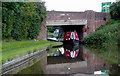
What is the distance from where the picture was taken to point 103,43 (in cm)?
2541

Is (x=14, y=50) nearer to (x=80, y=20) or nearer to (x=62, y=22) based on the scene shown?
(x=62, y=22)

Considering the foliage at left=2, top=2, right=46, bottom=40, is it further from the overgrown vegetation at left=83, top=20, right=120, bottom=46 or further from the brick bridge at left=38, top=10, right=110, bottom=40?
the overgrown vegetation at left=83, top=20, right=120, bottom=46

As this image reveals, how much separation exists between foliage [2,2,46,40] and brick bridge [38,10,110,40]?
2.74 meters

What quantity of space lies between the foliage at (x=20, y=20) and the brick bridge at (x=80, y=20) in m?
2.74

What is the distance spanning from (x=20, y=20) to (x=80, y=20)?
13547 millimetres

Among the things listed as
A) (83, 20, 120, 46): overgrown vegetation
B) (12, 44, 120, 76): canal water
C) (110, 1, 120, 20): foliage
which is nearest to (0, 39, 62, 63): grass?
(12, 44, 120, 76): canal water

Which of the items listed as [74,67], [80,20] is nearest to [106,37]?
[80,20]

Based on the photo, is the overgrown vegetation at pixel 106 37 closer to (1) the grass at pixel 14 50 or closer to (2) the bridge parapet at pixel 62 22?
(2) the bridge parapet at pixel 62 22

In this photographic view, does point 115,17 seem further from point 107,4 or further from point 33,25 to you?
point 33,25

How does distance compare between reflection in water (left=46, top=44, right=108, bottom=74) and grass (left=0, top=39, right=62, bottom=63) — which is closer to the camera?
Result: reflection in water (left=46, top=44, right=108, bottom=74)

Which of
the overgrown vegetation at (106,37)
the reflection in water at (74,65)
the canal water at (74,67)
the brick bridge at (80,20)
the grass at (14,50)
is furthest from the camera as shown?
the brick bridge at (80,20)

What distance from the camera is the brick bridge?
28.4 metres

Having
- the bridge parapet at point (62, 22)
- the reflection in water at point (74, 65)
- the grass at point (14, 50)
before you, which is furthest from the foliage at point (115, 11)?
the reflection in water at point (74, 65)

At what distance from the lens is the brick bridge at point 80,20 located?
93.2 feet
